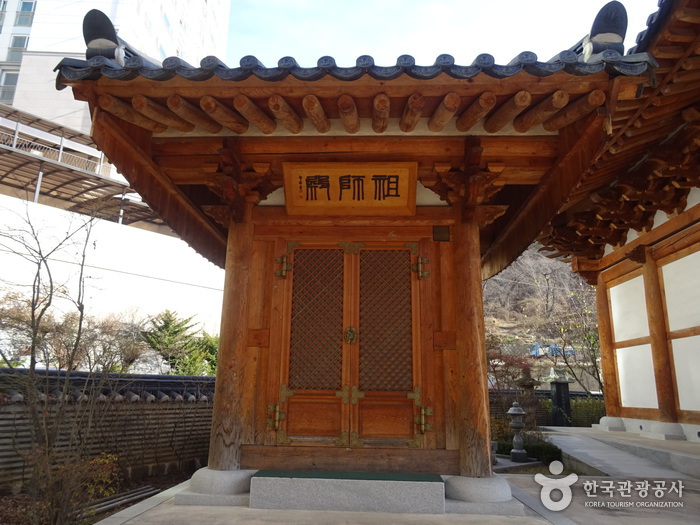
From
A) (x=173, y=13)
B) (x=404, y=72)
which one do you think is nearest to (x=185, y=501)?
(x=404, y=72)

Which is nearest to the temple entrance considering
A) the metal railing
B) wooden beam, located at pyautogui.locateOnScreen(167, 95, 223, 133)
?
wooden beam, located at pyautogui.locateOnScreen(167, 95, 223, 133)

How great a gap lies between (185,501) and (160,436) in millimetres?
6388

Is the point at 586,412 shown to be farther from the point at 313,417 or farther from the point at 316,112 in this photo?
the point at 316,112

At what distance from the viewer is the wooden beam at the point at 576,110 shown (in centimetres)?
372

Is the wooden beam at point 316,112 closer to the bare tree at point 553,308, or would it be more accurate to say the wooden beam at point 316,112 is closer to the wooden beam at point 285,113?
the wooden beam at point 285,113

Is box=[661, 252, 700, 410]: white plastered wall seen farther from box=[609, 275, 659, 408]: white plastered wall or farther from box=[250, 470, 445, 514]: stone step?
box=[250, 470, 445, 514]: stone step

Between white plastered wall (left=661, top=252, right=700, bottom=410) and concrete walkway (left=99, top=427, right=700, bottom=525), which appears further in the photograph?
white plastered wall (left=661, top=252, right=700, bottom=410)

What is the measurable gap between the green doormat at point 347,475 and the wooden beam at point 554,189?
9.77 ft

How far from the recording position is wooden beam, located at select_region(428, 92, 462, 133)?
12.5 feet

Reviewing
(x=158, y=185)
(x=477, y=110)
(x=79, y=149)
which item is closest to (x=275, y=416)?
(x=158, y=185)

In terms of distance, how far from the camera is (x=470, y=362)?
180 inches

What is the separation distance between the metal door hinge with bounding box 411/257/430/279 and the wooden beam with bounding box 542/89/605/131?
1703 mm

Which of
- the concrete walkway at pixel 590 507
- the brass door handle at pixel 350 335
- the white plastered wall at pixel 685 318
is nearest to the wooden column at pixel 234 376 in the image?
the concrete walkway at pixel 590 507

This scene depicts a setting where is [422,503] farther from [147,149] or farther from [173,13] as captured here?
[173,13]
